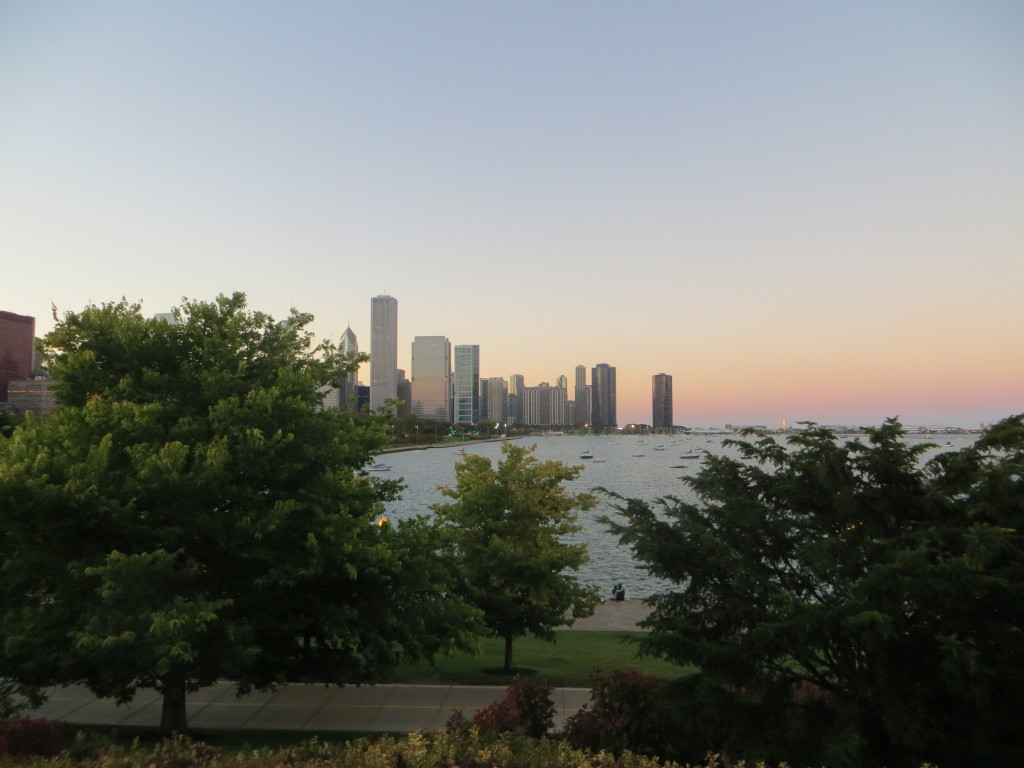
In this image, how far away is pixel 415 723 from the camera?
15.6 m

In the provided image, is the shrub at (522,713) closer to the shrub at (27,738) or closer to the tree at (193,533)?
the tree at (193,533)

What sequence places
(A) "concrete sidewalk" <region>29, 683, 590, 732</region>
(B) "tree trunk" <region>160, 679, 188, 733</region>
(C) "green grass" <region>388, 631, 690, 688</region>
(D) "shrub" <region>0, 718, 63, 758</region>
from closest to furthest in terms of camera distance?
(D) "shrub" <region>0, 718, 63, 758</region> < (B) "tree trunk" <region>160, 679, 188, 733</region> < (A) "concrete sidewalk" <region>29, 683, 590, 732</region> < (C) "green grass" <region>388, 631, 690, 688</region>

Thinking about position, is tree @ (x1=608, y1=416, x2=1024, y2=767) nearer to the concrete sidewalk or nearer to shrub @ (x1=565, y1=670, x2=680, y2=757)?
shrub @ (x1=565, y1=670, x2=680, y2=757)

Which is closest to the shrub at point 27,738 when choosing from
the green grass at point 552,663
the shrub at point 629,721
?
the shrub at point 629,721

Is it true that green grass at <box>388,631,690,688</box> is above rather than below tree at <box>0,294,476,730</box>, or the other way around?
below

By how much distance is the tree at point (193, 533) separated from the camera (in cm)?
1230

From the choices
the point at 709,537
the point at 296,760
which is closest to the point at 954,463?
the point at 709,537

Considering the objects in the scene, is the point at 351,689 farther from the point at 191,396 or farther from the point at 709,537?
the point at 709,537

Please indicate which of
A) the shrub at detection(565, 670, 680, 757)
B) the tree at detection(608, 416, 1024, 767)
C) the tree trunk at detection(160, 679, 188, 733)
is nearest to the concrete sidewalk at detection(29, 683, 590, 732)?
the tree trunk at detection(160, 679, 188, 733)

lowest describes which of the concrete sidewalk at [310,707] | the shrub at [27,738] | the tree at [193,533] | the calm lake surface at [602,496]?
the calm lake surface at [602,496]

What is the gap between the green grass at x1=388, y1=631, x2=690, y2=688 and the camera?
1955cm

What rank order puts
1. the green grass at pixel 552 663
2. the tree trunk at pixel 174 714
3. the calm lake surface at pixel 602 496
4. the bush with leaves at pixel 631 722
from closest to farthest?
1. the bush with leaves at pixel 631 722
2. the tree trunk at pixel 174 714
3. the green grass at pixel 552 663
4. the calm lake surface at pixel 602 496

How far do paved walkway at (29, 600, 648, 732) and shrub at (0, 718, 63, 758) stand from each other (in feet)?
21.3

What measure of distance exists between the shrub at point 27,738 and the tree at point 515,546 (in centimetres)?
1155
